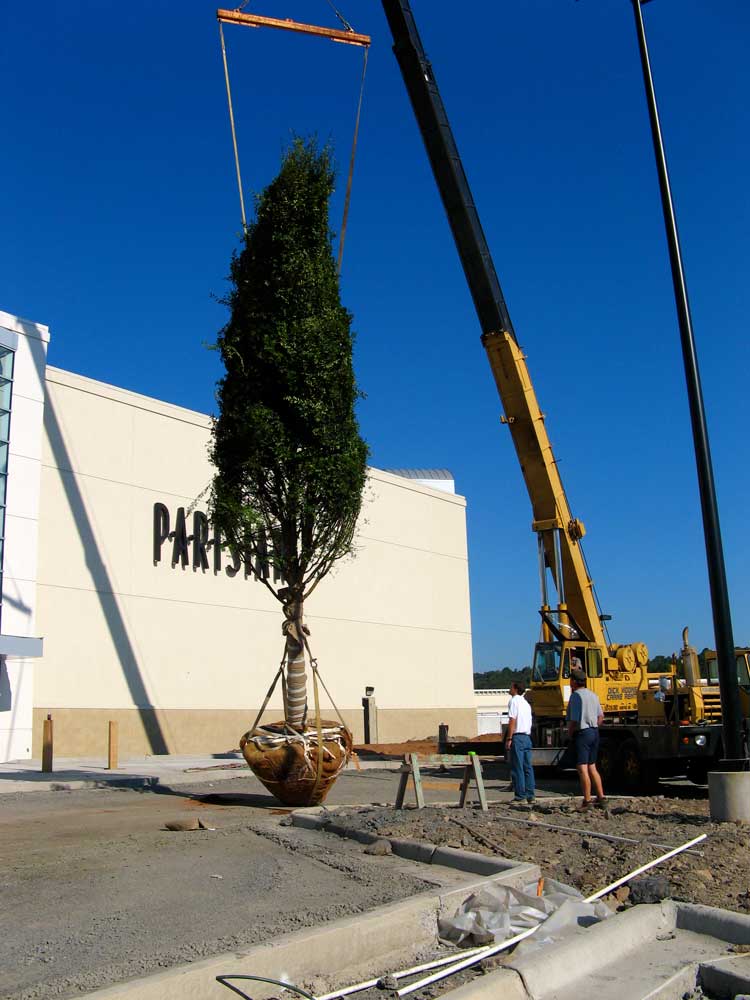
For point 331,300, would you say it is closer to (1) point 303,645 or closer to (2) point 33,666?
(1) point 303,645

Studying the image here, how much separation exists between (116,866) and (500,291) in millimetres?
15592

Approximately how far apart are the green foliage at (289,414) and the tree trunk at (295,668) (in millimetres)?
296

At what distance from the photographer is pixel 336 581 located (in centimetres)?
3441

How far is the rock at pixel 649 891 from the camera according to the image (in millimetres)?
6285

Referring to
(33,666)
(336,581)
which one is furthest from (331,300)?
(336,581)

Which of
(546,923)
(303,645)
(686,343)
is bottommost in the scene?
(546,923)

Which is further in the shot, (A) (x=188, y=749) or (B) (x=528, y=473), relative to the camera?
(A) (x=188, y=749)

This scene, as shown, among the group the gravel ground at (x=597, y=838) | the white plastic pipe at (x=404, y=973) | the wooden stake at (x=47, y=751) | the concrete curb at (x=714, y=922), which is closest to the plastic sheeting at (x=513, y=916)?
the white plastic pipe at (x=404, y=973)

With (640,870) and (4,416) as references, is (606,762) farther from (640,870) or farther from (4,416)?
(4,416)

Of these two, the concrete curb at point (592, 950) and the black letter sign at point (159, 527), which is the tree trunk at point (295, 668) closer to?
the concrete curb at point (592, 950)

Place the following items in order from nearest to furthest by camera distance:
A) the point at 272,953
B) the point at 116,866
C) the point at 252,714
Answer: the point at 272,953
the point at 116,866
the point at 252,714

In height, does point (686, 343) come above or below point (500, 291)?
below

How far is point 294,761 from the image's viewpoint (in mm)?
11438

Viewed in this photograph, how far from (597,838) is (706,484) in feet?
13.9
